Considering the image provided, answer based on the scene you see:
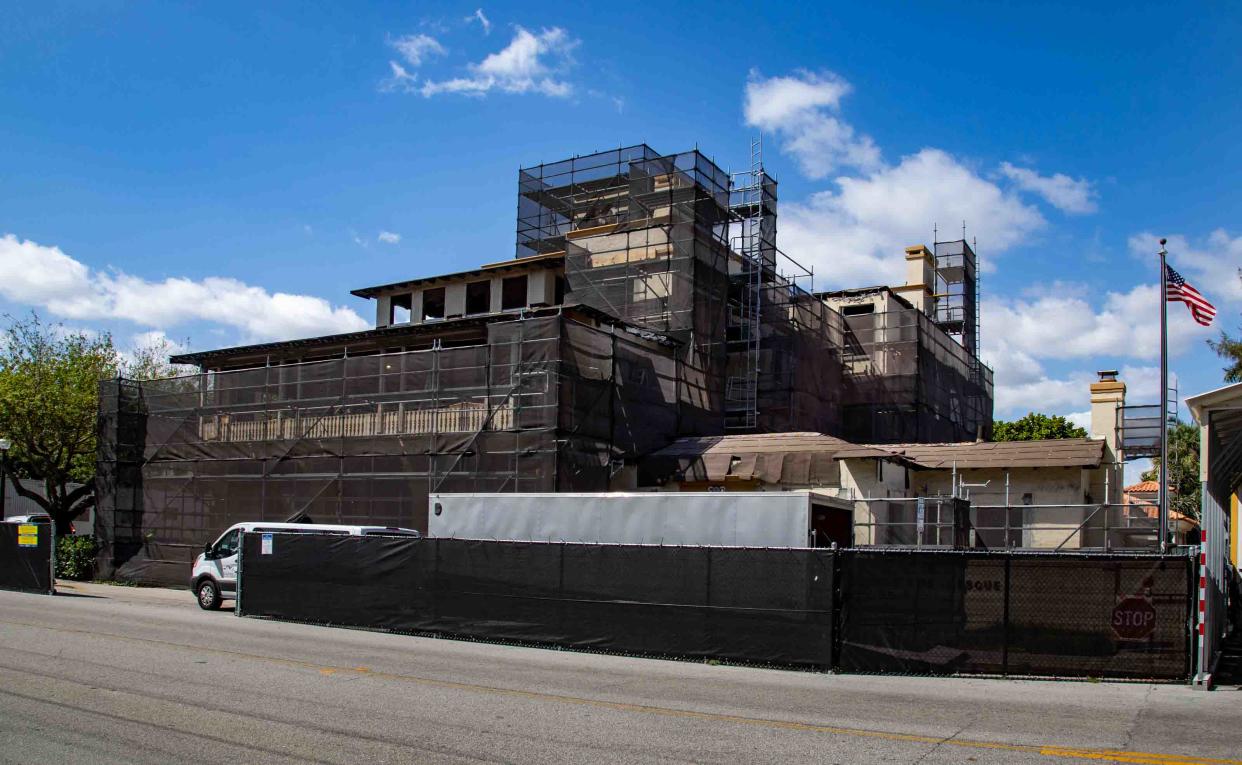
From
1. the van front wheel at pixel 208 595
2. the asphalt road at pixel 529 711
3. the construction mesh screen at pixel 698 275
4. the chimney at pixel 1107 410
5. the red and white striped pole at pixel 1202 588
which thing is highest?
the construction mesh screen at pixel 698 275

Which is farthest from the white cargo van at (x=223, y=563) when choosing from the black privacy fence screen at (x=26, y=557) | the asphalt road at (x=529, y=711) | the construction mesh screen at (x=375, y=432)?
the asphalt road at (x=529, y=711)

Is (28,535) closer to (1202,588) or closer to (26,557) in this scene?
(26,557)

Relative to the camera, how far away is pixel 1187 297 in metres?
20.4

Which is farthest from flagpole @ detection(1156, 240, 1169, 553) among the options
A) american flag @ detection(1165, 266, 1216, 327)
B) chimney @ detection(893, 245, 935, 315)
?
chimney @ detection(893, 245, 935, 315)

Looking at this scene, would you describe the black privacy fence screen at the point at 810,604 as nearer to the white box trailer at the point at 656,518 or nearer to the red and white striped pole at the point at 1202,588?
the red and white striped pole at the point at 1202,588

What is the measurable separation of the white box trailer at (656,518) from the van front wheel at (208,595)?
529cm

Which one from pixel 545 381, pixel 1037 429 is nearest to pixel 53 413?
pixel 545 381

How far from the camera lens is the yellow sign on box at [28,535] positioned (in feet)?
84.3

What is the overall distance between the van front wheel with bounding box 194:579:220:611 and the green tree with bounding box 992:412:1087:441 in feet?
192

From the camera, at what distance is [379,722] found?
9.73 m

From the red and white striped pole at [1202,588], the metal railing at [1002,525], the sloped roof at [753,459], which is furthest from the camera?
the sloped roof at [753,459]

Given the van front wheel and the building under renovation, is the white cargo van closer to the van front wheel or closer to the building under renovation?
the van front wheel

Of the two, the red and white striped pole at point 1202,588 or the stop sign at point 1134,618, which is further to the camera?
the stop sign at point 1134,618

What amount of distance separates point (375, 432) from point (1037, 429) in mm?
56016
